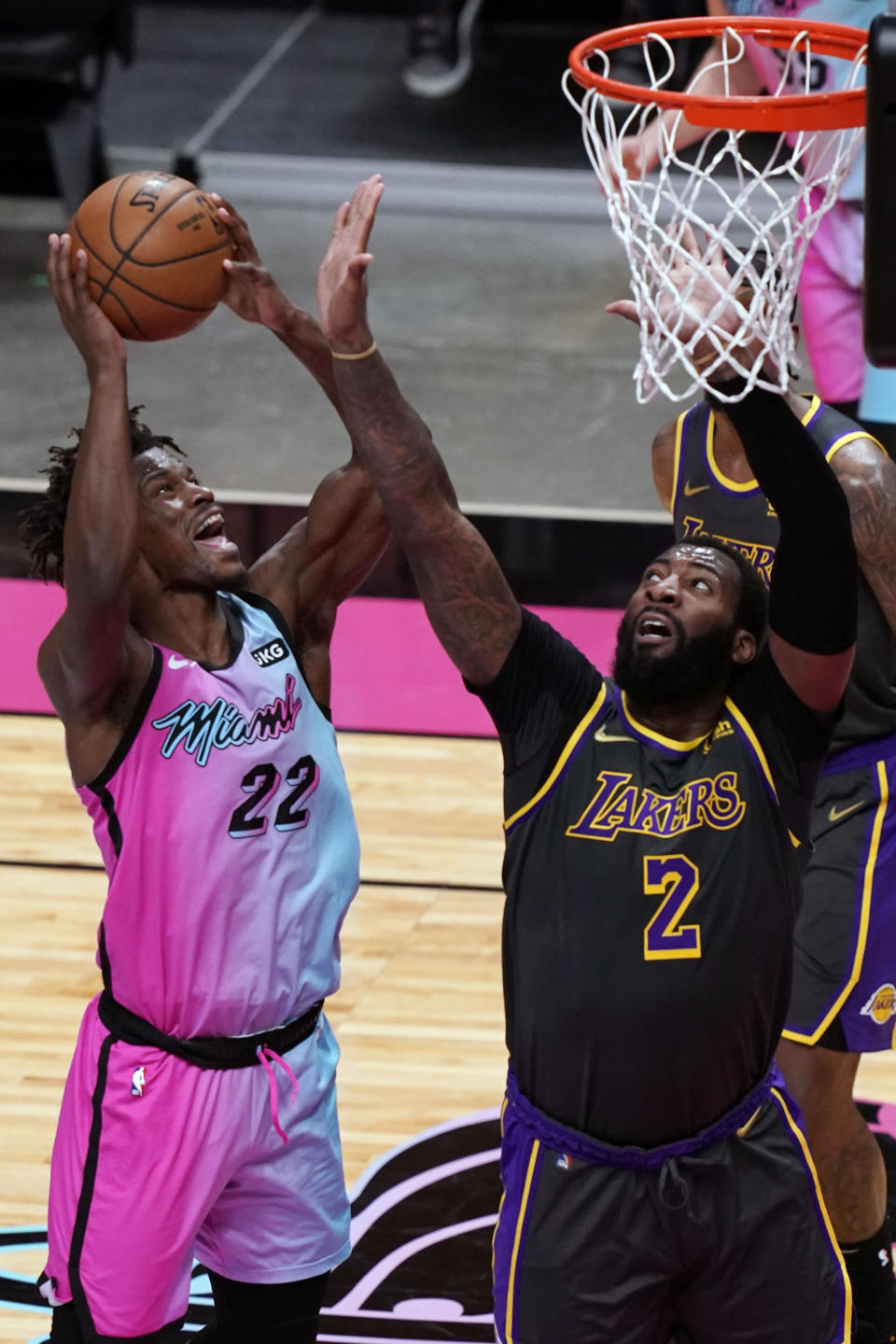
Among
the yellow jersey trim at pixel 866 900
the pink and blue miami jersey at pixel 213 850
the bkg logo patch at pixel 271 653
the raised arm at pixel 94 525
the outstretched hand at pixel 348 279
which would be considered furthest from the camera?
the yellow jersey trim at pixel 866 900

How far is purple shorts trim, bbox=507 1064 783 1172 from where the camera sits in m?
2.98

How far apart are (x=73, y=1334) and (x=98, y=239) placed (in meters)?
1.82

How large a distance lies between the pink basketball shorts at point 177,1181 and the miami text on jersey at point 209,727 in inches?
20.5

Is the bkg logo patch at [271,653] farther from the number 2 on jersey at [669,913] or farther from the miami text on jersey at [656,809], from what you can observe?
the number 2 on jersey at [669,913]

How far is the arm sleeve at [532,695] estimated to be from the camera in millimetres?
3092

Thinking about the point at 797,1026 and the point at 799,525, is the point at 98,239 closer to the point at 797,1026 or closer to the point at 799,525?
the point at 799,525

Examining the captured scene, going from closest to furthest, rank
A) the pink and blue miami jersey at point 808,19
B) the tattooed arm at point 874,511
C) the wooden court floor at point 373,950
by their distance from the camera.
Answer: the tattooed arm at point 874,511, the pink and blue miami jersey at point 808,19, the wooden court floor at point 373,950

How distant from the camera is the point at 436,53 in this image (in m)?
14.8

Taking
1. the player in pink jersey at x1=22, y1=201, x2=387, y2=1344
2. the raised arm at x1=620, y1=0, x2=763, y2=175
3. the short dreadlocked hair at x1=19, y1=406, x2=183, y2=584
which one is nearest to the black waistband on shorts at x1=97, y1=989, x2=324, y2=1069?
the player in pink jersey at x1=22, y1=201, x2=387, y2=1344

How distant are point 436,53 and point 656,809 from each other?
41.8ft

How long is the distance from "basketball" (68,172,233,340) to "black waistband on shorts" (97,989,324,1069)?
3.76 ft

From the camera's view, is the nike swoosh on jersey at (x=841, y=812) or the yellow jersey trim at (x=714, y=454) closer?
the yellow jersey trim at (x=714, y=454)

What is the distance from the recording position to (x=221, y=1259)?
335 centimetres

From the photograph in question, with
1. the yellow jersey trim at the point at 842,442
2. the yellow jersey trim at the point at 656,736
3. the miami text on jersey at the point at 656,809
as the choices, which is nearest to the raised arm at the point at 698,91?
the yellow jersey trim at the point at 842,442
